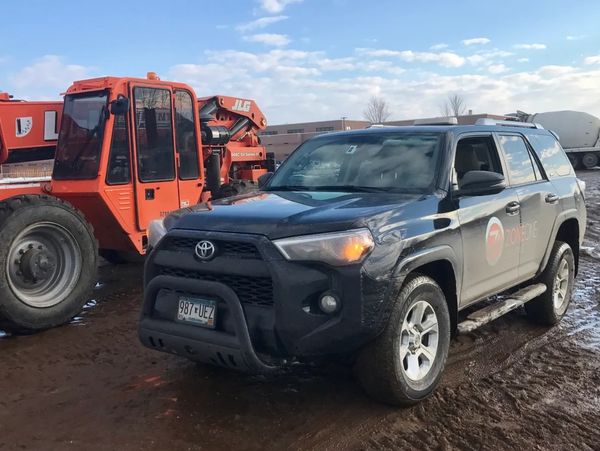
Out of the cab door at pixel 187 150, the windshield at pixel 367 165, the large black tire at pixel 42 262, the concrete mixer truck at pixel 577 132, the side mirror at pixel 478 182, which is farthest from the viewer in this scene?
the concrete mixer truck at pixel 577 132

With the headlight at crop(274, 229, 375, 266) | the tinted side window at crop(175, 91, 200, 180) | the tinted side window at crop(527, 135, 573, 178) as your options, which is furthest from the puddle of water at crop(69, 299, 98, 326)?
the tinted side window at crop(527, 135, 573, 178)

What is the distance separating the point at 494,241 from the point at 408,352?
1.43m

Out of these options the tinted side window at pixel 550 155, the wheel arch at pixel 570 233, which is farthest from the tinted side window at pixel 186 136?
the wheel arch at pixel 570 233

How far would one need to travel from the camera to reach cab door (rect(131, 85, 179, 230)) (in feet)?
23.3

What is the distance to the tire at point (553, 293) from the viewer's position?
19.2 ft

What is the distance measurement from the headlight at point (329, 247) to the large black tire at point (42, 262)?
3.39 m

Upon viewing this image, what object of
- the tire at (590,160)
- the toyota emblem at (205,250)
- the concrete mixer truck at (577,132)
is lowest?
the toyota emblem at (205,250)

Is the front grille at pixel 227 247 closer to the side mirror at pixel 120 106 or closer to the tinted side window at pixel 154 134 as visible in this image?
the side mirror at pixel 120 106

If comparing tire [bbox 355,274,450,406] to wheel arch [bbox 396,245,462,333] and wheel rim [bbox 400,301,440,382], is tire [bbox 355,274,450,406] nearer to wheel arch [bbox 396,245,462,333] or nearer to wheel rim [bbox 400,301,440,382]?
wheel rim [bbox 400,301,440,382]

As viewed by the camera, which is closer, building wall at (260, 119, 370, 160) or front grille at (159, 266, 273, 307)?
front grille at (159, 266, 273, 307)

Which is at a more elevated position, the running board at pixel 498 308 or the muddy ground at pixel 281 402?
the running board at pixel 498 308

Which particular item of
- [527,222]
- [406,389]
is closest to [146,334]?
[406,389]

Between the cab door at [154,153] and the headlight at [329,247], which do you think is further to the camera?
the cab door at [154,153]

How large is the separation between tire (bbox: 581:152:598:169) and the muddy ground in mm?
29685
